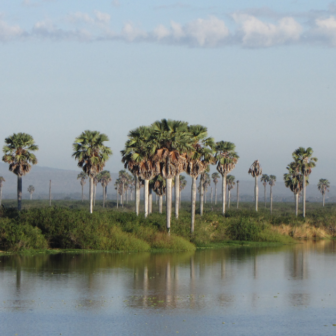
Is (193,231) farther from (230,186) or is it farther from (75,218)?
(230,186)

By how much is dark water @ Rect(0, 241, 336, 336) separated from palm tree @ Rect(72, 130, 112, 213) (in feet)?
75.9

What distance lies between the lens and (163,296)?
71.7ft

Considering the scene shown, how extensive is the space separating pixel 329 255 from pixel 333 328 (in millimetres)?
27335

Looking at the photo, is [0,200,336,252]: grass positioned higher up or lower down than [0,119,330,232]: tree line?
lower down

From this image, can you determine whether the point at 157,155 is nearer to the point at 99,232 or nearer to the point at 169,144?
the point at 169,144

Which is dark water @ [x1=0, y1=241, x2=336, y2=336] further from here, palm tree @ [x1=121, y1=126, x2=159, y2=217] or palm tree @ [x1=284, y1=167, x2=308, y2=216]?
palm tree @ [x1=284, y1=167, x2=308, y2=216]

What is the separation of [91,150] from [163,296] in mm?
38556

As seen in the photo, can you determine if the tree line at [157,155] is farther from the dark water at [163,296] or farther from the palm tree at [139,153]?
the dark water at [163,296]

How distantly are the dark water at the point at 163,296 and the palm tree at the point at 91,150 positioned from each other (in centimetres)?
2312

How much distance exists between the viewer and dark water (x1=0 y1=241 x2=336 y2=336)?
16.5m

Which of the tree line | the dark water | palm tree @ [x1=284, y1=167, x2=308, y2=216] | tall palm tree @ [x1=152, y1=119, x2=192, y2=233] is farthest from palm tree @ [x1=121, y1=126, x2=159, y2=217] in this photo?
palm tree @ [x1=284, y1=167, x2=308, y2=216]

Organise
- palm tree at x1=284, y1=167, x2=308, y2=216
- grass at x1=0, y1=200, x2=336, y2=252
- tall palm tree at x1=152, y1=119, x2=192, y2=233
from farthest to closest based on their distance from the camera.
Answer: palm tree at x1=284, y1=167, x2=308, y2=216
tall palm tree at x1=152, y1=119, x2=192, y2=233
grass at x1=0, y1=200, x2=336, y2=252

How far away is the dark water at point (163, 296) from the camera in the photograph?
1647cm

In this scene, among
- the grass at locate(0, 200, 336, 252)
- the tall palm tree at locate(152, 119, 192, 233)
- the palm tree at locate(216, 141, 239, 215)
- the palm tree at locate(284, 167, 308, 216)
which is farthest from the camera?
the palm tree at locate(284, 167, 308, 216)
